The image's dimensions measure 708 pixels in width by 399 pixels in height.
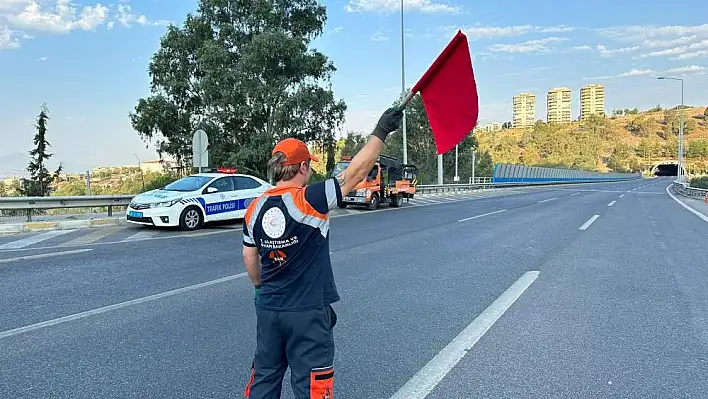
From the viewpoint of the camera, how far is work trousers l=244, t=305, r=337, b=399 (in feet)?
8.61

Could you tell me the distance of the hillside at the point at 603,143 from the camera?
137 m

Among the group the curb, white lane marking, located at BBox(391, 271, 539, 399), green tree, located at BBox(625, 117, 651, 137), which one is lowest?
white lane marking, located at BBox(391, 271, 539, 399)

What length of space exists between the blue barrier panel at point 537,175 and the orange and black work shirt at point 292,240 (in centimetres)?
5593

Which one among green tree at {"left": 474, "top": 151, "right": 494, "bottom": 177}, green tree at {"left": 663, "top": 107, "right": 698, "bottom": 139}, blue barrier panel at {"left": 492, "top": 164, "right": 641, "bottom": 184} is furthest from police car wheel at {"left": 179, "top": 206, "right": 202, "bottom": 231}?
green tree at {"left": 663, "top": 107, "right": 698, "bottom": 139}

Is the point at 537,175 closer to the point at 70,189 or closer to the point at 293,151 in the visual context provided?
the point at 70,189

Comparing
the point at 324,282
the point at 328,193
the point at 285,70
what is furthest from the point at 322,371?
the point at 285,70

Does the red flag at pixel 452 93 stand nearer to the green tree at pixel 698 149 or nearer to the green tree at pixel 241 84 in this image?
the green tree at pixel 241 84

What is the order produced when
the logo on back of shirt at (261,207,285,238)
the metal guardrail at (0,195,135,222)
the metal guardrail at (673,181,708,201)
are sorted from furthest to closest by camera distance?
the metal guardrail at (673,181,708,201)
the metal guardrail at (0,195,135,222)
the logo on back of shirt at (261,207,285,238)

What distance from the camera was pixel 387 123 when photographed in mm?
2908

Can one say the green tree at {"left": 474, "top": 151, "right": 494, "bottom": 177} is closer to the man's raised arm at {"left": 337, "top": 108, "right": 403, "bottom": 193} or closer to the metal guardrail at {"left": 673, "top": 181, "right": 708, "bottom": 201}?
the metal guardrail at {"left": 673, "top": 181, "right": 708, "bottom": 201}

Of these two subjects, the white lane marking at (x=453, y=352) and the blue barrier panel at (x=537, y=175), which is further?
the blue barrier panel at (x=537, y=175)

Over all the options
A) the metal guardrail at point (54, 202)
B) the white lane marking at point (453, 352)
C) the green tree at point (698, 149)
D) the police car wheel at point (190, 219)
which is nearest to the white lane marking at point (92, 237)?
the police car wheel at point (190, 219)

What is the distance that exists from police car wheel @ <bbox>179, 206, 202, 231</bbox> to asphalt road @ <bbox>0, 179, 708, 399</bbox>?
2.73 meters

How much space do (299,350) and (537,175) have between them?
7233cm
